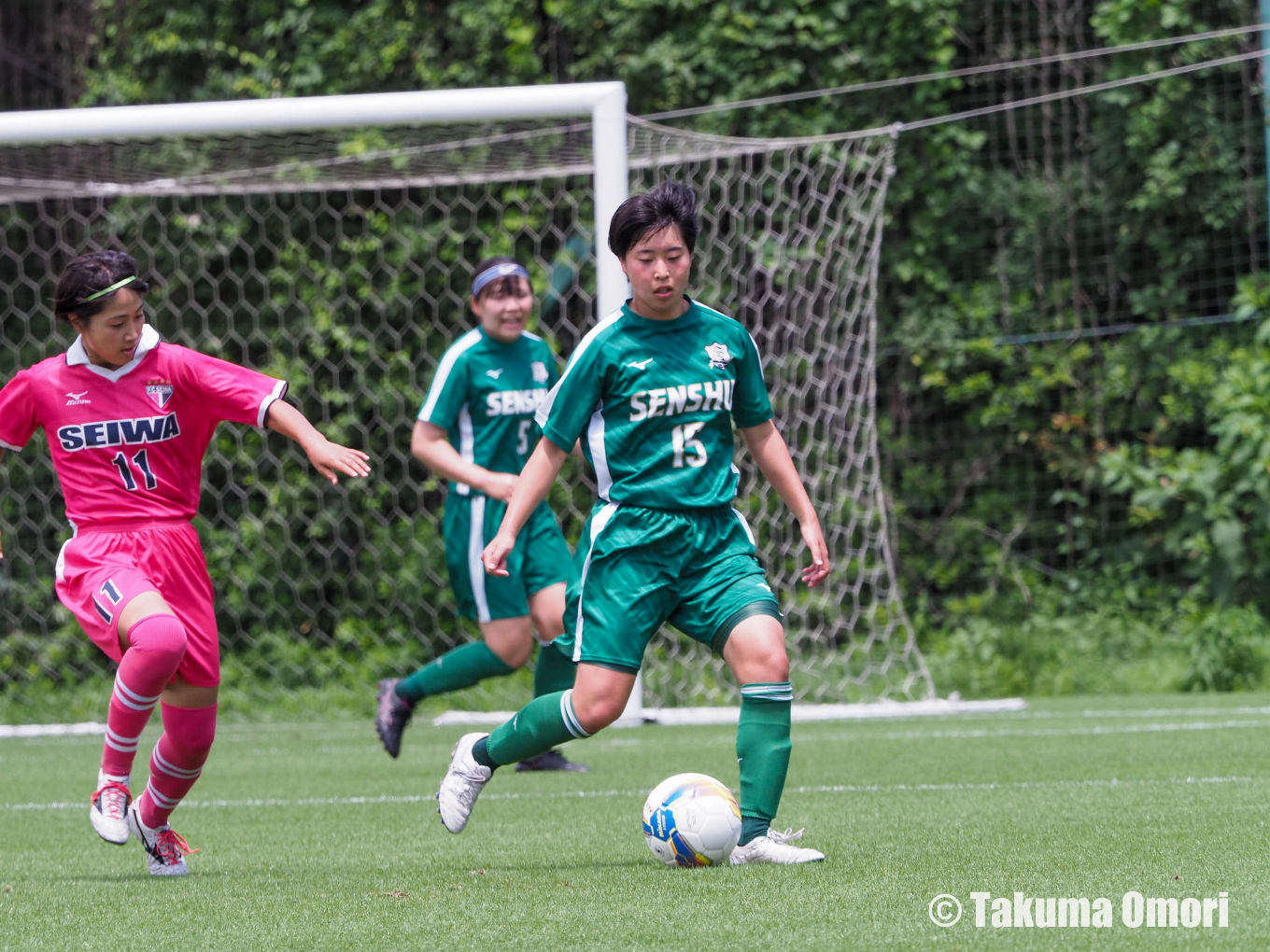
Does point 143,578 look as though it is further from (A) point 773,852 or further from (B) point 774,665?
(A) point 773,852

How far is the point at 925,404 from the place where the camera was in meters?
11.1

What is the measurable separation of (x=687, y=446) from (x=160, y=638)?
1.41 meters

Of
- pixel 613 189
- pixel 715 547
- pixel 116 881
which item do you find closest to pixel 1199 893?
pixel 715 547

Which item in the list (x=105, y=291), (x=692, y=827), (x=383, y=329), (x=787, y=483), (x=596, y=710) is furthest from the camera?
(x=383, y=329)

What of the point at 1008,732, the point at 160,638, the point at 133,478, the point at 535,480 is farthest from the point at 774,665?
the point at 1008,732

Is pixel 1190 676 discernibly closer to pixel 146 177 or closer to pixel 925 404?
pixel 925 404

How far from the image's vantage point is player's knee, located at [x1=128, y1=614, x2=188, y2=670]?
412 cm

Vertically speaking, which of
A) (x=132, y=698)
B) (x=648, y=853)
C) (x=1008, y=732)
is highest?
(x=132, y=698)

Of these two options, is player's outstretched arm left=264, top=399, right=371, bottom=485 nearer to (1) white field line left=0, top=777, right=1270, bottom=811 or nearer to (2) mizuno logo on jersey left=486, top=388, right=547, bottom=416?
(1) white field line left=0, top=777, right=1270, bottom=811

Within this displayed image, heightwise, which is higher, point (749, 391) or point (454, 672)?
point (749, 391)

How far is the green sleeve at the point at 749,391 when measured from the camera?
4.36 metres

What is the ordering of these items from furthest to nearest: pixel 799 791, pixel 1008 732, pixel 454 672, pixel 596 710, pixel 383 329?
pixel 383 329, pixel 1008 732, pixel 454 672, pixel 799 791, pixel 596 710

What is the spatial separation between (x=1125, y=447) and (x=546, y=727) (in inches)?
270

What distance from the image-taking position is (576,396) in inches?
168
